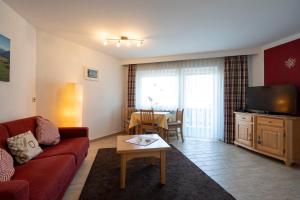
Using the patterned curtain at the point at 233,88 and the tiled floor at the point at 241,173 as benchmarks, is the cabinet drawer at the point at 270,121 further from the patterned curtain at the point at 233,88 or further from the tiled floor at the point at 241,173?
the patterned curtain at the point at 233,88

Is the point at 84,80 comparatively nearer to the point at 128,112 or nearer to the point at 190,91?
the point at 128,112

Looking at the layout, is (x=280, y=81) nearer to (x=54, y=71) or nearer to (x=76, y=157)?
(x=76, y=157)

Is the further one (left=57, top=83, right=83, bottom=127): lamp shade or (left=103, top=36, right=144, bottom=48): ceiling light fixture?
(left=103, top=36, right=144, bottom=48): ceiling light fixture

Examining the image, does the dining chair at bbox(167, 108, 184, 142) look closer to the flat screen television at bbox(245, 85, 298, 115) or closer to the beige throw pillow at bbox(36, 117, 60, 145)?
Answer: the flat screen television at bbox(245, 85, 298, 115)

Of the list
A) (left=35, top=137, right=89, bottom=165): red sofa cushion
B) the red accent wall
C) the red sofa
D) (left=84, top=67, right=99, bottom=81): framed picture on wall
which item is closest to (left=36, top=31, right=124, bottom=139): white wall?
(left=84, top=67, right=99, bottom=81): framed picture on wall

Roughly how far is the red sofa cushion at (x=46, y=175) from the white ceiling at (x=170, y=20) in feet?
6.40

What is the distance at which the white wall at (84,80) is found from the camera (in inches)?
139

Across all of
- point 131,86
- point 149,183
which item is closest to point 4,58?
point 149,183

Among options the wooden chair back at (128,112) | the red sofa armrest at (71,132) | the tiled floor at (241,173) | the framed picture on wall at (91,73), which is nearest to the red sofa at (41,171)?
the red sofa armrest at (71,132)

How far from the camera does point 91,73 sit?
468 centimetres

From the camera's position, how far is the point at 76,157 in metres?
2.42

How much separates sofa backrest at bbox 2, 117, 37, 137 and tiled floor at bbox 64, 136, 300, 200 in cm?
93

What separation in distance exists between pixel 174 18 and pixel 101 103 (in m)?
3.10

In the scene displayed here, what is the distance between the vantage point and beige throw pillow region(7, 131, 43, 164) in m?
2.02
